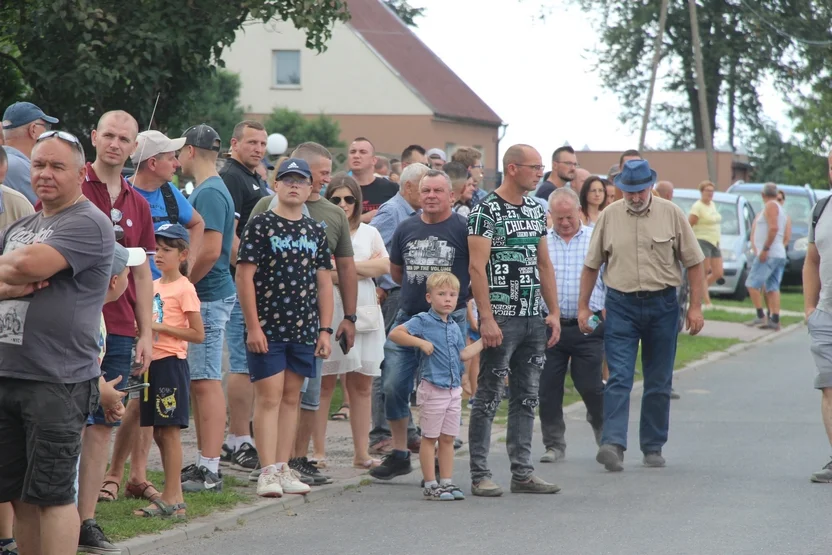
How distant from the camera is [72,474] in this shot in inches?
215

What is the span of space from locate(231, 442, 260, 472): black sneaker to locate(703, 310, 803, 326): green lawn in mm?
15032

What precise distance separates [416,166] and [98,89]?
16.2 ft

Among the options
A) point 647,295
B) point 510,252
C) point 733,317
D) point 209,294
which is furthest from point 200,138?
point 733,317

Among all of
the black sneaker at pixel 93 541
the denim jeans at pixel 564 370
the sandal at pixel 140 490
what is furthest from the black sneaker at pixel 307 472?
the black sneaker at pixel 93 541

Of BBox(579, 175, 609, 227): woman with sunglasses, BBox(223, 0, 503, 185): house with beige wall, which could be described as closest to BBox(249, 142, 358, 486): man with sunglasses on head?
BBox(579, 175, 609, 227): woman with sunglasses

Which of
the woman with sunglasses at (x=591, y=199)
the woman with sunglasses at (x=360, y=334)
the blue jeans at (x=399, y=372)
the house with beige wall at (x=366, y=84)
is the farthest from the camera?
the house with beige wall at (x=366, y=84)

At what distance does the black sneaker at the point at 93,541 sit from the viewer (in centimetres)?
631

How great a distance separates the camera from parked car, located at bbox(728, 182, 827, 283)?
3134 cm

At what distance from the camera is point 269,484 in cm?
789

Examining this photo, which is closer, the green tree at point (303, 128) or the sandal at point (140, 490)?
the sandal at point (140, 490)

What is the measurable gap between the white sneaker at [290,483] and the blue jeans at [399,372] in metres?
0.94

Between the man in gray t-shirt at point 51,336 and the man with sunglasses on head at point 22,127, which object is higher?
the man with sunglasses on head at point 22,127

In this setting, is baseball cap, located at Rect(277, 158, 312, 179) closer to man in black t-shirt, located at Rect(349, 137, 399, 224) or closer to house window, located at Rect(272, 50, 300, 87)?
man in black t-shirt, located at Rect(349, 137, 399, 224)

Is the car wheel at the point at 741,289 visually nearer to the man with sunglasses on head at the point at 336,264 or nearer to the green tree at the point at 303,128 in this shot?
the man with sunglasses on head at the point at 336,264
